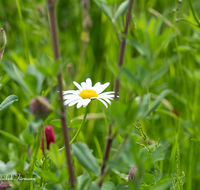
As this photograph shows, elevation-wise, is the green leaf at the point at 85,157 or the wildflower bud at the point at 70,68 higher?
the wildflower bud at the point at 70,68

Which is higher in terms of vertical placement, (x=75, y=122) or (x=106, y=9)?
(x=106, y=9)

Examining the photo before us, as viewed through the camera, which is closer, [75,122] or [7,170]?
[7,170]

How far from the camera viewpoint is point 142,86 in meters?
0.44

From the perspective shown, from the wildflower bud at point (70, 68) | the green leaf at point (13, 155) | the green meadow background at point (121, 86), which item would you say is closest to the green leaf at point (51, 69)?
the green meadow background at point (121, 86)

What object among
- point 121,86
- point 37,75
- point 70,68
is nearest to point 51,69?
point 37,75

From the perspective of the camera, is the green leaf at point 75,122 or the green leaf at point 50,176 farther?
the green leaf at point 75,122

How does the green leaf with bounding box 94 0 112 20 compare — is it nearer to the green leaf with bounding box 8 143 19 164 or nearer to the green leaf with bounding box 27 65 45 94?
the green leaf with bounding box 27 65 45 94

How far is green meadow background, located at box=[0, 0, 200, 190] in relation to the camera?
44cm

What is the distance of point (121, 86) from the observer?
1.68 m

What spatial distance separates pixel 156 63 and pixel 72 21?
2.01 metres

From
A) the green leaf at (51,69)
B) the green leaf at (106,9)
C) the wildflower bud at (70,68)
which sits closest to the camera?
the green leaf at (51,69)

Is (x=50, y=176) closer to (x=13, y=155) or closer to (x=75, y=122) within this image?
(x=13, y=155)

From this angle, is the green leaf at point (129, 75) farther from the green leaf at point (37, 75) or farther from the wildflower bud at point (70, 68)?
the wildflower bud at point (70, 68)

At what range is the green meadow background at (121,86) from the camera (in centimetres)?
44
